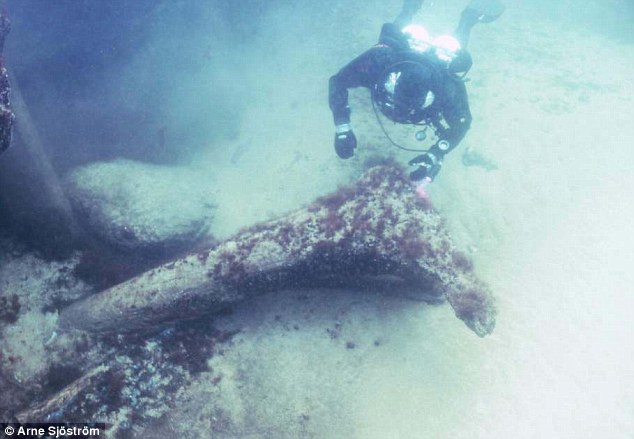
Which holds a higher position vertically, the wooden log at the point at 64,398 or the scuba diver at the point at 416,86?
the scuba diver at the point at 416,86

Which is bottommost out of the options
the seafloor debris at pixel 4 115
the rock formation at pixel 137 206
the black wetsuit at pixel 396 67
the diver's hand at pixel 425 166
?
the rock formation at pixel 137 206

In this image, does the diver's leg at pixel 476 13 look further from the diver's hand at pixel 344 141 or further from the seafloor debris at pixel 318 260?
the seafloor debris at pixel 318 260

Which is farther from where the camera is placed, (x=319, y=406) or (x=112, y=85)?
(x=112, y=85)

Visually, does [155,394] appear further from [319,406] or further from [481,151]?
[481,151]

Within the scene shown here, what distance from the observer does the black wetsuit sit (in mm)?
5137

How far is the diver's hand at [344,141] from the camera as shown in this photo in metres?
5.51

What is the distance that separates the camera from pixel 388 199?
4.29 metres

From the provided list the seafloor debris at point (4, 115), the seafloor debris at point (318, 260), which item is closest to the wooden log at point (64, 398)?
the seafloor debris at point (318, 260)

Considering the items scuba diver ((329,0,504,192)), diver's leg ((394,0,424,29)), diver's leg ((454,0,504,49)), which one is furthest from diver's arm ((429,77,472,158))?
diver's leg ((394,0,424,29))

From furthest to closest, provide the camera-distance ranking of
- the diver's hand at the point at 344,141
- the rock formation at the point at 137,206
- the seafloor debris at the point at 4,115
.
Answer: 1. the diver's hand at the point at 344,141
2. the rock formation at the point at 137,206
3. the seafloor debris at the point at 4,115

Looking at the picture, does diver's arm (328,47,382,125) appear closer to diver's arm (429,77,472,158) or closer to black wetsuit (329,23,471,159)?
black wetsuit (329,23,471,159)

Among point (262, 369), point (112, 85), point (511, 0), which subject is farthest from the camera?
point (511, 0)

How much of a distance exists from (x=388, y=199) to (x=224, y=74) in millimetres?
6358

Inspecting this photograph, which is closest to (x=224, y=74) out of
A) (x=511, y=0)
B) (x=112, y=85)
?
(x=112, y=85)
